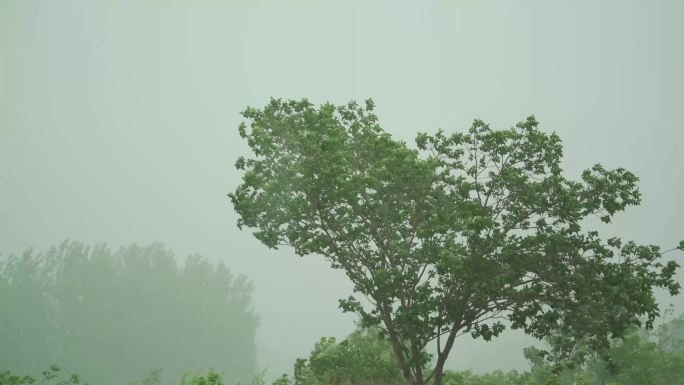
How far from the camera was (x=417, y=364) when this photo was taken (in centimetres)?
1295

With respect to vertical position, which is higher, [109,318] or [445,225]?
[109,318]

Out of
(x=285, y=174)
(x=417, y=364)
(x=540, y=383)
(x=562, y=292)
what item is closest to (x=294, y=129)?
(x=285, y=174)

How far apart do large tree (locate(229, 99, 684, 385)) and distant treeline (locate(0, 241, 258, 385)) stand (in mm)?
55496

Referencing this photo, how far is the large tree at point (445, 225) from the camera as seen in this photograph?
11.4 meters

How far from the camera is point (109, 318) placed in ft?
189

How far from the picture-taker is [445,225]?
38.5 feet

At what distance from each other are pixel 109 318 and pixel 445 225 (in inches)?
2372

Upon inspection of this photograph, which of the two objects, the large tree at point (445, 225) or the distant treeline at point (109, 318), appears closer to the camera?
the large tree at point (445, 225)

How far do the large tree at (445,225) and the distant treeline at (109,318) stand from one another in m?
55.5

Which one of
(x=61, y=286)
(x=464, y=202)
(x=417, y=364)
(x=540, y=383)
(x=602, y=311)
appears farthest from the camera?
(x=61, y=286)

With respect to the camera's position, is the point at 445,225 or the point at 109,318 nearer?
the point at 445,225

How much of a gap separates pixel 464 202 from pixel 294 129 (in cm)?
559

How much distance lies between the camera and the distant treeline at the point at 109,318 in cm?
5422

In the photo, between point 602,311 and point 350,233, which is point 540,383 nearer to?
point 602,311
